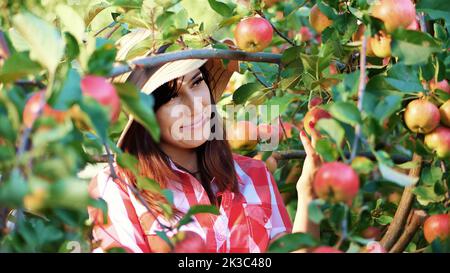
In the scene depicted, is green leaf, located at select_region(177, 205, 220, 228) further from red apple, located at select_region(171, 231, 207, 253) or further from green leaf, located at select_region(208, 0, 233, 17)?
green leaf, located at select_region(208, 0, 233, 17)

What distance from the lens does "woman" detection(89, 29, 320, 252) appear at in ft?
5.03

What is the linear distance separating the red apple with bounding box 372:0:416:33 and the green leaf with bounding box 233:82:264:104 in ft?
1.61

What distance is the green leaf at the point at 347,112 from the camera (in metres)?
0.97

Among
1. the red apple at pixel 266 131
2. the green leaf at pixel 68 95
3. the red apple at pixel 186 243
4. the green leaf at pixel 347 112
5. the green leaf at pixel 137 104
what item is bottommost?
the red apple at pixel 266 131

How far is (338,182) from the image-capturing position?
0.93m

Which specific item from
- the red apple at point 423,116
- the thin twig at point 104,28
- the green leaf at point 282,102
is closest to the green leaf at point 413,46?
the red apple at point 423,116

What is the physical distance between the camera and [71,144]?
33.4 inches

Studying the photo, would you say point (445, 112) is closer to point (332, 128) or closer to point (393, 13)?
point (393, 13)

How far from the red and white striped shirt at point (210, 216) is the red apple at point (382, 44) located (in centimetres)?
55

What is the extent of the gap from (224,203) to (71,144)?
0.92m

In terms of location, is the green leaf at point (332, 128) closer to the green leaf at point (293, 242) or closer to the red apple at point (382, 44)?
the green leaf at point (293, 242)

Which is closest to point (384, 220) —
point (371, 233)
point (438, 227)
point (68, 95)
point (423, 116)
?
point (371, 233)

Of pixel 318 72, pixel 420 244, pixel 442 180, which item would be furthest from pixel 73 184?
pixel 420 244
